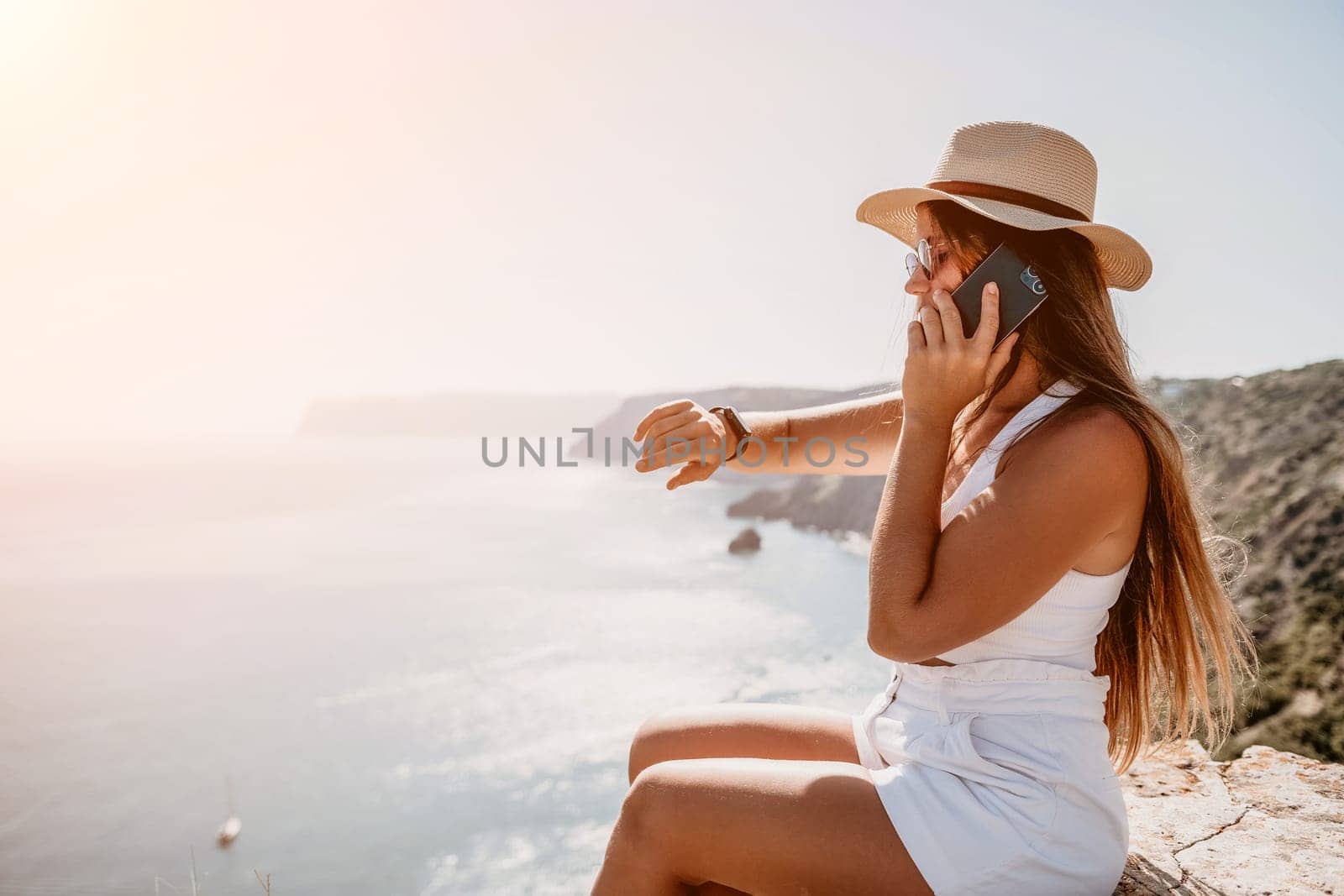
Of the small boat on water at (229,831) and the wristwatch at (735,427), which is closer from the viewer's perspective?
the wristwatch at (735,427)

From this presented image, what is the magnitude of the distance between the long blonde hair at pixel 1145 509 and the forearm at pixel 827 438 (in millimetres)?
570

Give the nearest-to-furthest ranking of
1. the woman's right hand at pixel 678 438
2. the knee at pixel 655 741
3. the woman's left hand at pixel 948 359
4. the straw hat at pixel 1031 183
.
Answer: the woman's left hand at pixel 948 359 → the straw hat at pixel 1031 183 → the knee at pixel 655 741 → the woman's right hand at pixel 678 438

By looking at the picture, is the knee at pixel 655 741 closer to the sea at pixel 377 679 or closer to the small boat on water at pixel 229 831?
the sea at pixel 377 679

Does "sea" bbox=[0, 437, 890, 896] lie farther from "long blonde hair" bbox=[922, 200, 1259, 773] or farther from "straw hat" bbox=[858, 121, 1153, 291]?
"straw hat" bbox=[858, 121, 1153, 291]

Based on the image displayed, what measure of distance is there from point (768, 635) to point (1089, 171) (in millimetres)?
48518

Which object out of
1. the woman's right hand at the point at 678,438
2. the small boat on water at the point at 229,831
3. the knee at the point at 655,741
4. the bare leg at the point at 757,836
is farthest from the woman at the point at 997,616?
the small boat on water at the point at 229,831

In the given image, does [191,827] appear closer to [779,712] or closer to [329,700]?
[329,700]

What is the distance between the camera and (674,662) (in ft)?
159

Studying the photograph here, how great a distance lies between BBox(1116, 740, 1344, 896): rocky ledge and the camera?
6.93 feet

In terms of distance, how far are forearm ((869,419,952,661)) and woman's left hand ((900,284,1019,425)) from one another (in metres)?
0.05

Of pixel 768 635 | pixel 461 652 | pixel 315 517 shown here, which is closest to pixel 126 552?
pixel 315 517

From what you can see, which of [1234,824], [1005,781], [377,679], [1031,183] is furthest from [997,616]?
[377,679]

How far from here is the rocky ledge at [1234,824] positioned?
6.93 ft

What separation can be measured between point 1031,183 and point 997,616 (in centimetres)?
98
